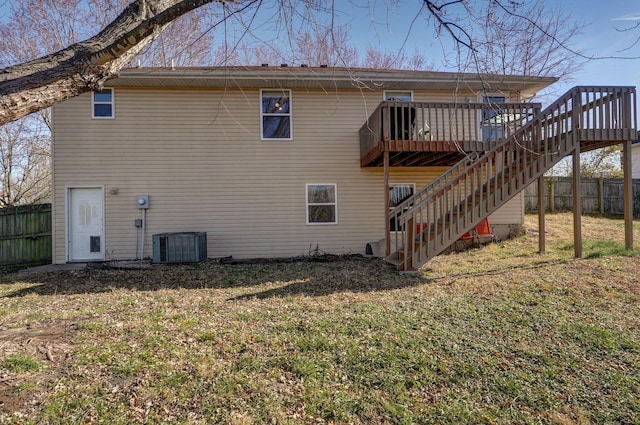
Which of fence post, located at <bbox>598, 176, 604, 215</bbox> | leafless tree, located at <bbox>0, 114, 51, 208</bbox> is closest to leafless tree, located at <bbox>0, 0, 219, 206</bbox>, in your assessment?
leafless tree, located at <bbox>0, 114, 51, 208</bbox>

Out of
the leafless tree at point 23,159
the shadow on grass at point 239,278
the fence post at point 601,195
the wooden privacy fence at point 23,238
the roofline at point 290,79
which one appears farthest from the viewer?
the leafless tree at point 23,159

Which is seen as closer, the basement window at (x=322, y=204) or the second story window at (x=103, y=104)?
the second story window at (x=103, y=104)

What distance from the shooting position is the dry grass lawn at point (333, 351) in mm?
2506

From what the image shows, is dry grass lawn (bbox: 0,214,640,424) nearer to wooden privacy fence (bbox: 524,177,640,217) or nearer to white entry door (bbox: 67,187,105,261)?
white entry door (bbox: 67,187,105,261)

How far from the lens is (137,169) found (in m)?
9.02

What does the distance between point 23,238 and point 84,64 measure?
29.9 feet

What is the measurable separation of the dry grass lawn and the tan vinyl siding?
3.24m

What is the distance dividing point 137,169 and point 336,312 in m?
7.19

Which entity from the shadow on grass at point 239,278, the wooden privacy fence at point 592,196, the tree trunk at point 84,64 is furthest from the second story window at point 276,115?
the wooden privacy fence at point 592,196

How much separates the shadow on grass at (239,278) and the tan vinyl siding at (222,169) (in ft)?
4.02

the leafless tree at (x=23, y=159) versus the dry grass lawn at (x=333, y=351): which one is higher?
the leafless tree at (x=23, y=159)

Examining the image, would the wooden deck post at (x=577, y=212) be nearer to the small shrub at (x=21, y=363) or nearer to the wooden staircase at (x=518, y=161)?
the wooden staircase at (x=518, y=161)

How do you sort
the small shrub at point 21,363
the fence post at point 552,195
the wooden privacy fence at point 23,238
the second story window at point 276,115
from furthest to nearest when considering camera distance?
the fence post at point 552,195 → the second story window at point 276,115 → the wooden privacy fence at point 23,238 → the small shrub at point 21,363

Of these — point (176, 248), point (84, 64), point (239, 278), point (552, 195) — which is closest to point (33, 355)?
point (84, 64)
